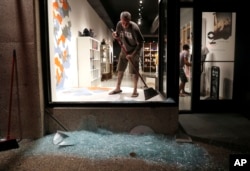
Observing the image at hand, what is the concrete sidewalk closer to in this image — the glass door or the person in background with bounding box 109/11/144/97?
the glass door

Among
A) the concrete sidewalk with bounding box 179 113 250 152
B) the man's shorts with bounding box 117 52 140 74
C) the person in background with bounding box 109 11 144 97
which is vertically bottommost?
the concrete sidewalk with bounding box 179 113 250 152

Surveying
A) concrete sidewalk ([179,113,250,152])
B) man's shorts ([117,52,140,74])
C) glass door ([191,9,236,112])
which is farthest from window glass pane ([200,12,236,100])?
man's shorts ([117,52,140,74])

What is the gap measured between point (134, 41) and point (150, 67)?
14526mm

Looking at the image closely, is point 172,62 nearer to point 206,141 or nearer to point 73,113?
point 206,141

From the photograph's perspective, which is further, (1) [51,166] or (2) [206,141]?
(2) [206,141]

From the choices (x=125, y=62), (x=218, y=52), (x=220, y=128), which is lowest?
(x=220, y=128)

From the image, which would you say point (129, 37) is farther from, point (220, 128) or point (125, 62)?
point (220, 128)

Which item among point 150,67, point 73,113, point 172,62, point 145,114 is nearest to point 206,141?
point 145,114

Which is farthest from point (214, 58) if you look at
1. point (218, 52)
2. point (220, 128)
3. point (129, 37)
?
point (129, 37)

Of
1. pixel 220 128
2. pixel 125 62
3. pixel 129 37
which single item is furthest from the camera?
pixel 125 62

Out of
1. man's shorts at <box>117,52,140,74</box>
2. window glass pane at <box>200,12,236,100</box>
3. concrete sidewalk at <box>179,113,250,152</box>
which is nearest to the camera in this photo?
concrete sidewalk at <box>179,113,250,152</box>

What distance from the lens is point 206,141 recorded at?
3.36 meters

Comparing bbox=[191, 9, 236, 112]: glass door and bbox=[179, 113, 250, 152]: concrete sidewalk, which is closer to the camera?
bbox=[179, 113, 250, 152]: concrete sidewalk

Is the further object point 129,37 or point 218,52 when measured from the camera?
point 218,52
